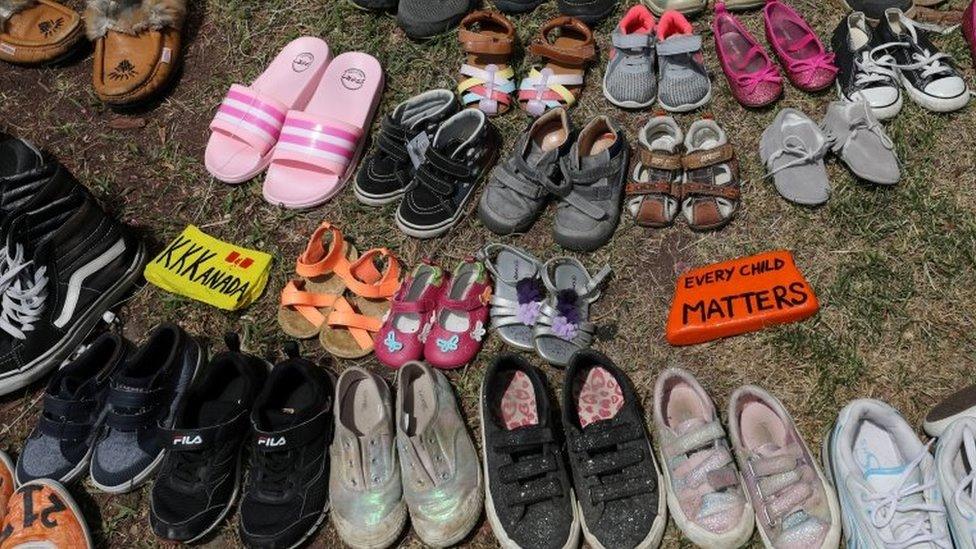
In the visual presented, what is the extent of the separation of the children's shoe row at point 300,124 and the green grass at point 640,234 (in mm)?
121

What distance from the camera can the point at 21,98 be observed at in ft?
15.0

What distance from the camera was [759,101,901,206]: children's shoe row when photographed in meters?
3.57

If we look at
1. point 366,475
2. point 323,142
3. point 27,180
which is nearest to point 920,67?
point 323,142

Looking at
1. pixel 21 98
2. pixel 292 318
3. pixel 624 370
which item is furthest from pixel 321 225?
pixel 21 98

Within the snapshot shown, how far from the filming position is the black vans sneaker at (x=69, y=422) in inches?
125

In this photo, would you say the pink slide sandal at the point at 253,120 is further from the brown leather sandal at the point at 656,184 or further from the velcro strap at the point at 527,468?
the velcro strap at the point at 527,468

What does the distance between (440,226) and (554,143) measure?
0.75 metres

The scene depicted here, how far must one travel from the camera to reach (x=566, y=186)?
3508 millimetres

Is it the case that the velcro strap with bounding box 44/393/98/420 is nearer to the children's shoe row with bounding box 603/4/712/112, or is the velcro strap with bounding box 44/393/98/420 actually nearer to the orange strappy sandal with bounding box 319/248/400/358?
the orange strappy sandal with bounding box 319/248/400/358

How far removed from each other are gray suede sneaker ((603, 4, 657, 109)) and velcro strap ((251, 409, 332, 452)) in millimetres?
2345

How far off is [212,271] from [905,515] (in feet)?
10.9

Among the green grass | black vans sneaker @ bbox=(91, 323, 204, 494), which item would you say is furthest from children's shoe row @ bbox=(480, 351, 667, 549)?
black vans sneaker @ bbox=(91, 323, 204, 494)

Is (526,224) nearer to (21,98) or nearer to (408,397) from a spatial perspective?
(408,397)

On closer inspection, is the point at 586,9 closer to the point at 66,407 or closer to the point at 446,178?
the point at 446,178
